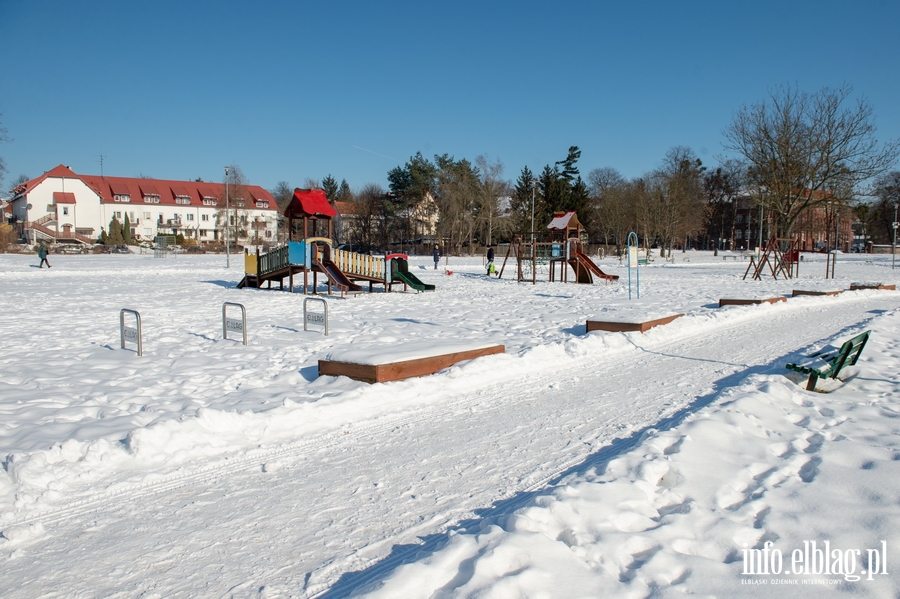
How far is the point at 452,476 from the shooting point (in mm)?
4938

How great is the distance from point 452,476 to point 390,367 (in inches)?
117

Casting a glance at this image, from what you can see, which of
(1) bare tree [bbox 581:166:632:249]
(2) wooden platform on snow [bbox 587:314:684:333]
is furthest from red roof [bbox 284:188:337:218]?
(1) bare tree [bbox 581:166:632:249]

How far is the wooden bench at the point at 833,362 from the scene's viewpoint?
25.6ft

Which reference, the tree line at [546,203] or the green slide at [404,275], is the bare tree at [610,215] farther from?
the green slide at [404,275]

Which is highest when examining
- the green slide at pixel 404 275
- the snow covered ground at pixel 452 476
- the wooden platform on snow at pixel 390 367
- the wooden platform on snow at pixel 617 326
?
the green slide at pixel 404 275

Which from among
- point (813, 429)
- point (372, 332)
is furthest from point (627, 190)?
point (813, 429)

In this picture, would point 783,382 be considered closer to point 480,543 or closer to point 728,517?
point 728,517

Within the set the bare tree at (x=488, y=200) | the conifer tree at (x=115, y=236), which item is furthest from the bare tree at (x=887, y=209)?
the conifer tree at (x=115, y=236)

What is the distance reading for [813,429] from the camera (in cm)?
609

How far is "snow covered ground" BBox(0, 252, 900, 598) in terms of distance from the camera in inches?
138

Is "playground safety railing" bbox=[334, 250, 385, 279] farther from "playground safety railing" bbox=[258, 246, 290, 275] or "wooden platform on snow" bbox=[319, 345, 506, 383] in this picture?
"wooden platform on snow" bbox=[319, 345, 506, 383]

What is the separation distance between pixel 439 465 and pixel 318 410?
1922 millimetres

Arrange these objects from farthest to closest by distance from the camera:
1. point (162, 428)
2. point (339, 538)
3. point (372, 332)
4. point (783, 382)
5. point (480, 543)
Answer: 1. point (372, 332)
2. point (783, 382)
3. point (162, 428)
4. point (339, 538)
5. point (480, 543)

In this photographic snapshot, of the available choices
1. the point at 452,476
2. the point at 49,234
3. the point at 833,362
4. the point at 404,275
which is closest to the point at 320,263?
the point at 404,275
